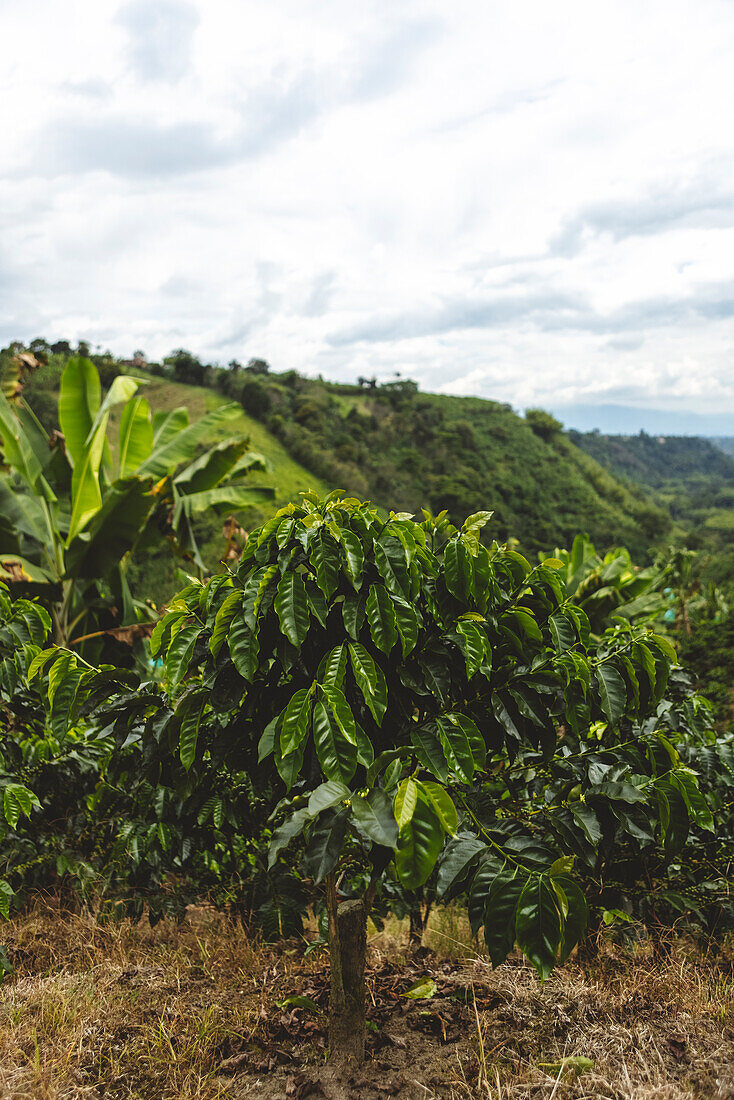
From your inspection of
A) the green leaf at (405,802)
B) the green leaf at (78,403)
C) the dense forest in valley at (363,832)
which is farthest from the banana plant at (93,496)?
the green leaf at (405,802)

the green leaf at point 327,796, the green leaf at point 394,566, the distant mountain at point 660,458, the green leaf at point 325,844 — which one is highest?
the distant mountain at point 660,458

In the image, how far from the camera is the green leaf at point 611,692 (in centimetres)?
210

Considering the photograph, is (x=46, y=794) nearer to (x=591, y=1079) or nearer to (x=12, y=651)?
(x=12, y=651)

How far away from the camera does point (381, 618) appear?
6.23 ft

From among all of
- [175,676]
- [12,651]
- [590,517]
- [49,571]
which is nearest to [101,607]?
[49,571]

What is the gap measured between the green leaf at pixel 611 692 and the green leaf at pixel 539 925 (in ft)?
2.11

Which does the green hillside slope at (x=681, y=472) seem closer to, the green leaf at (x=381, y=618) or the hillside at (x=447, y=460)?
the hillside at (x=447, y=460)

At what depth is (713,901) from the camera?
279cm

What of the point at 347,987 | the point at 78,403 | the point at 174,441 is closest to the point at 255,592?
the point at 347,987

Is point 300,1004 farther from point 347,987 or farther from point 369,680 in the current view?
point 369,680

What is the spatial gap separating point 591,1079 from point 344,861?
2.98 ft

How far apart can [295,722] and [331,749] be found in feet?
0.39

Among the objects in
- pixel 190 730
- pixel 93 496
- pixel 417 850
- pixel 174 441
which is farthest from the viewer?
pixel 174 441

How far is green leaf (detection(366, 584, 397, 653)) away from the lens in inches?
74.4
